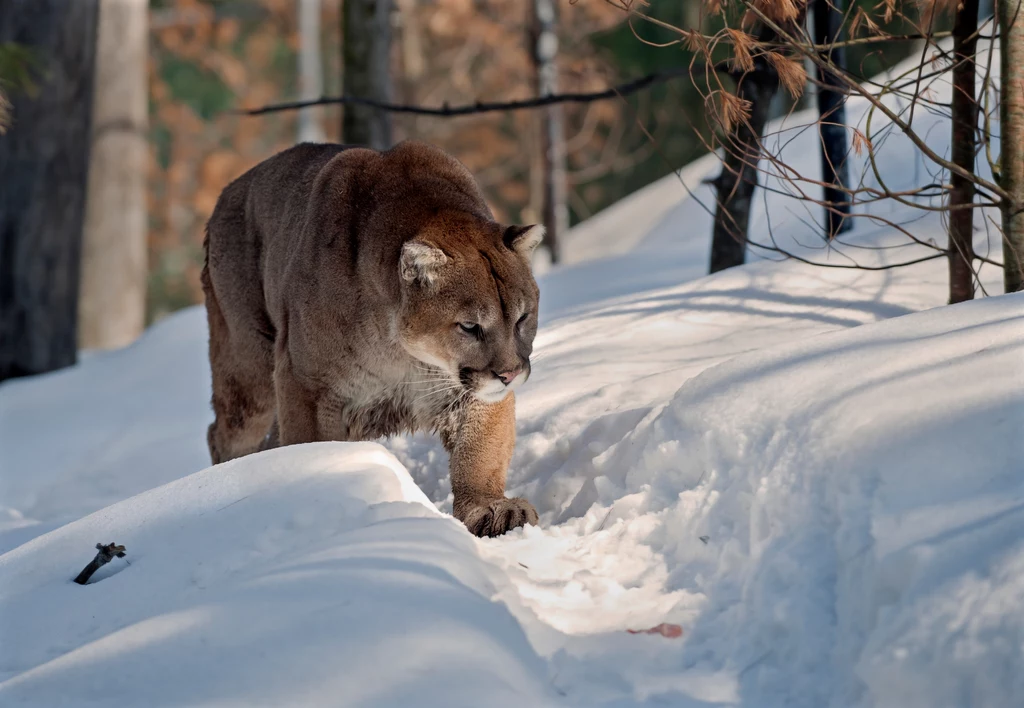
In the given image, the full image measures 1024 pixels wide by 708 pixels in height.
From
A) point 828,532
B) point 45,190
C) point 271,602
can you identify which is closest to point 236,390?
point 271,602

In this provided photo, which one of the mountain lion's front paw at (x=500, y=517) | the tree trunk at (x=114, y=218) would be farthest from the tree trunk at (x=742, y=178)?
the tree trunk at (x=114, y=218)

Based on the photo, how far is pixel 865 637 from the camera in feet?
7.95

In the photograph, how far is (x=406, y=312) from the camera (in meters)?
4.05

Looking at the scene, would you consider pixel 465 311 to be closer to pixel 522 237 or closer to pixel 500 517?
pixel 522 237

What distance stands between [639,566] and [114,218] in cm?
1130

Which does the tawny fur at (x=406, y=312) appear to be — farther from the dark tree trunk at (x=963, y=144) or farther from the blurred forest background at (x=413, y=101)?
the blurred forest background at (x=413, y=101)

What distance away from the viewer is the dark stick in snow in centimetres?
298

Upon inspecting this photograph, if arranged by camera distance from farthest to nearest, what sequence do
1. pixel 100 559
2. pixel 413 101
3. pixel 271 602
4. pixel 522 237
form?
pixel 413 101 → pixel 522 237 → pixel 100 559 → pixel 271 602

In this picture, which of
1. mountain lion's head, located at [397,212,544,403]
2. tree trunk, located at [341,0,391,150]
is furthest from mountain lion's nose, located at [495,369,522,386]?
tree trunk, located at [341,0,391,150]

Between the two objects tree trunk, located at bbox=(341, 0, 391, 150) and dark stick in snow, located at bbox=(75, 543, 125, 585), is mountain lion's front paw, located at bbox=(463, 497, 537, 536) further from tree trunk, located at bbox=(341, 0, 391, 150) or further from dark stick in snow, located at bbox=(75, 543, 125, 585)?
tree trunk, located at bbox=(341, 0, 391, 150)

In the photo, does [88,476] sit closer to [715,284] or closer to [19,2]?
[715,284]

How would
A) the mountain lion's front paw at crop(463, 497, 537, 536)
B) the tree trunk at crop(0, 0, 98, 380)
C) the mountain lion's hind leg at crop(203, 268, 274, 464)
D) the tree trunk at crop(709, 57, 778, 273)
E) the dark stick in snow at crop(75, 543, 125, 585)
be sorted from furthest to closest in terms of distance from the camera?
the tree trunk at crop(0, 0, 98, 380)
the tree trunk at crop(709, 57, 778, 273)
the mountain lion's hind leg at crop(203, 268, 274, 464)
the mountain lion's front paw at crop(463, 497, 537, 536)
the dark stick in snow at crop(75, 543, 125, 585)

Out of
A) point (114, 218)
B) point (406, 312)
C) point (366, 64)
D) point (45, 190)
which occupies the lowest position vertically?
point (114, 218)

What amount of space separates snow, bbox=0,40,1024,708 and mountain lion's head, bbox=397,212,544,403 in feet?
1.69
